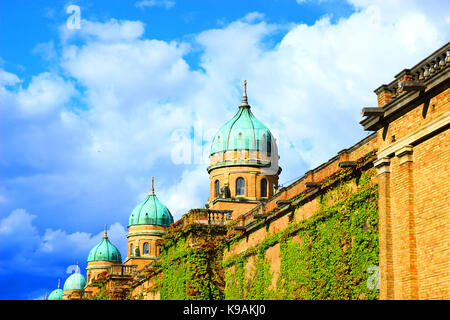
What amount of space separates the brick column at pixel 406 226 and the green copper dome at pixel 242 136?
1296 inches

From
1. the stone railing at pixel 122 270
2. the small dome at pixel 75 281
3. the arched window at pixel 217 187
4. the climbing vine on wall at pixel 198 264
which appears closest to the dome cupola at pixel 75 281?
the small dome at pixel 75 281

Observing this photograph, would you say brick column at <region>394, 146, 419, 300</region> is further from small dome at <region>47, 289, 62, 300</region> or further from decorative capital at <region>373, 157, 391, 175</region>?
small dome at <region>47, 289, 62, 300</region>

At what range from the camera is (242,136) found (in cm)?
5766

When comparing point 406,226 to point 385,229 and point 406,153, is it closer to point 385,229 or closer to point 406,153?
point 385,229

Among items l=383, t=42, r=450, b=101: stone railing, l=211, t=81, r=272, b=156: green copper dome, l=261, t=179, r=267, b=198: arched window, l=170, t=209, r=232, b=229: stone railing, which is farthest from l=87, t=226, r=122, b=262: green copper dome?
l=383, t=42, r=450, b=101: stone railing

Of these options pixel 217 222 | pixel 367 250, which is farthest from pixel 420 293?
pixel 217 222

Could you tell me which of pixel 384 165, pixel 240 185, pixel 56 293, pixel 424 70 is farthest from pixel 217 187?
pixel 56 293

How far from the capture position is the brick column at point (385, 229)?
24.5 m

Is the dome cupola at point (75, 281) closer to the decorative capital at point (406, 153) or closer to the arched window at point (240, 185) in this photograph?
the arched window at point (240, 185)

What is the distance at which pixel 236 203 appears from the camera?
5616cm

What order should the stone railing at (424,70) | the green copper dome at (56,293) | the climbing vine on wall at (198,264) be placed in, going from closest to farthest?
1. the stone railing at (424,70)
2. the climbing vine on wall at (198,264)
3. the green copper dome at (56,293)
